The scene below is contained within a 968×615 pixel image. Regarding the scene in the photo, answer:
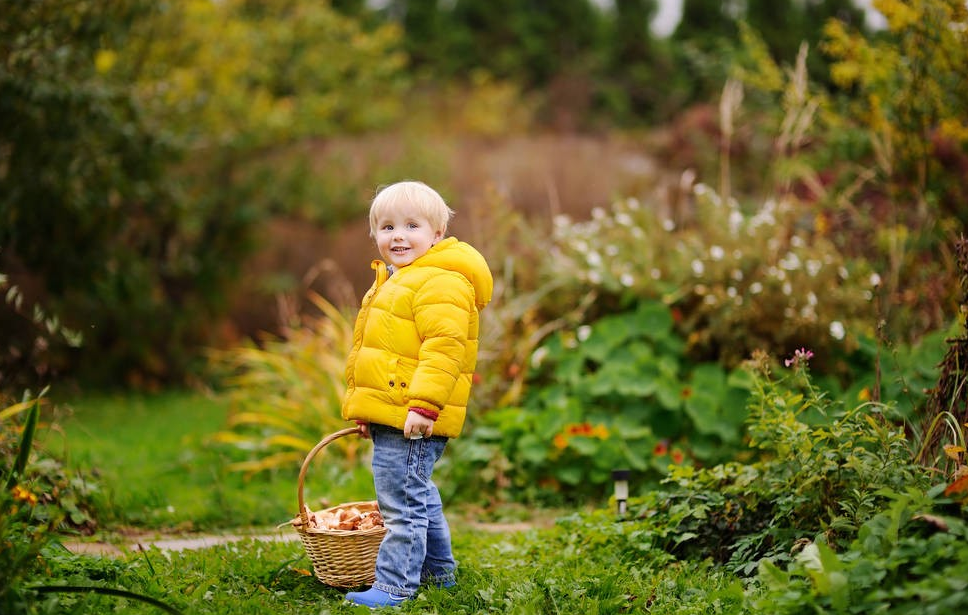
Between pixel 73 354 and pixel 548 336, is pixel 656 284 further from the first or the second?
pixel 73 354

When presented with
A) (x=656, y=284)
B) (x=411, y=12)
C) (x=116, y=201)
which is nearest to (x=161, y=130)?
(x=116, y=201)

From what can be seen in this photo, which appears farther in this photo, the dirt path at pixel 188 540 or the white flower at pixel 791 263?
the white flower at pixel 791 263

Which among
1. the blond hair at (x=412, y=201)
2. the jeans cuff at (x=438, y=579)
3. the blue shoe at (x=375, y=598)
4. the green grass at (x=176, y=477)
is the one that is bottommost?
the green grass at (x=176, y=477)

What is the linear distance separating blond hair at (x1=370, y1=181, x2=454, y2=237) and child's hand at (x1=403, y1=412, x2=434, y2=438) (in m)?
0.68

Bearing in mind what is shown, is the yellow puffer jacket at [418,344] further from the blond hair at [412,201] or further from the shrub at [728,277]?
the shrub at [728,277]

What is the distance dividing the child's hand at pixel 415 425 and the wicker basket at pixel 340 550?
271 mm

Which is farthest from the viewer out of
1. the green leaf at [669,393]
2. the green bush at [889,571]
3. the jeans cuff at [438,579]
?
the green leaf at [669,393]

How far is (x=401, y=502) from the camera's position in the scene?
121 inches

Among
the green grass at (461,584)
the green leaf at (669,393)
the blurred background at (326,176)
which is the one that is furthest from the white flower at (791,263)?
the green grass at (461,584)

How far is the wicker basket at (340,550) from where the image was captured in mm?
3146

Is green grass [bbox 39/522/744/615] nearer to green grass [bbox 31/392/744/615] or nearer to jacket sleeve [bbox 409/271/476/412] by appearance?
green grass [bbox 31/392/744/615]

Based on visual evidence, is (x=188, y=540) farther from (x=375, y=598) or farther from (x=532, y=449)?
(x=532, y=449)

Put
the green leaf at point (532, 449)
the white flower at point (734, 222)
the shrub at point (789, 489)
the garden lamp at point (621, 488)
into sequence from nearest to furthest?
the shrub at point (789, 489) < the garden lamp at point (621, 488) < the green leaf at point (532, 449) < the white flower at point (734, 222)

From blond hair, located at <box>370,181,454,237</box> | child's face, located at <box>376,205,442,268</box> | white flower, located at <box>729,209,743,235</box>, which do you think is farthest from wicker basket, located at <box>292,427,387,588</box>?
white flower, located at <box>729,209,743,235</box>
